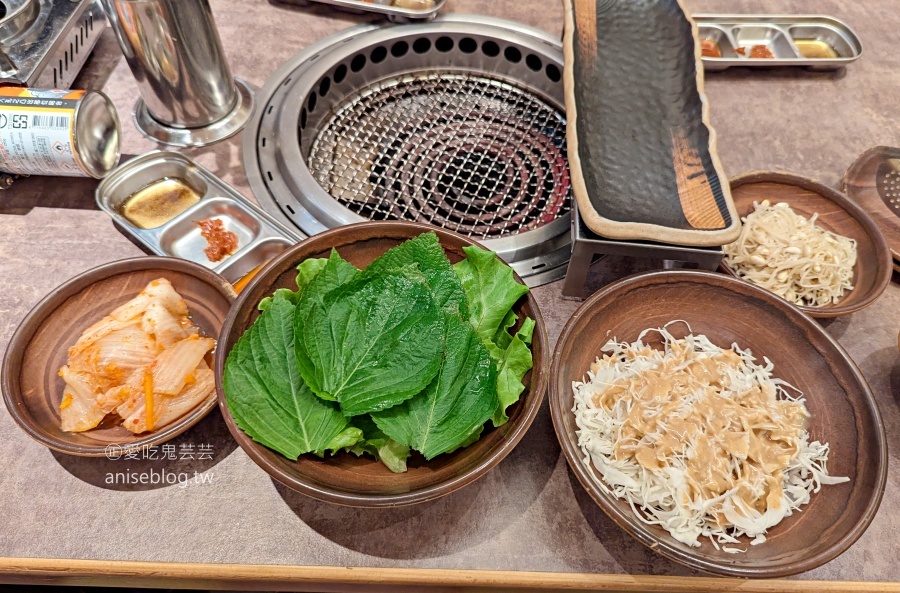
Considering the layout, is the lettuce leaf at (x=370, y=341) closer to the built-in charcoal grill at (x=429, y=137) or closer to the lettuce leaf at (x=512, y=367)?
the lettuce leaf at (x=512, y=367)

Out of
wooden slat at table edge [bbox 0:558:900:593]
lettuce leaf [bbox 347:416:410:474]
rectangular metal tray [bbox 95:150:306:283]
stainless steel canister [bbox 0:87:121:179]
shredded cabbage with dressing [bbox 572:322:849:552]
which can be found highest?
stainless steel canister [bbox 0:87:121:179]

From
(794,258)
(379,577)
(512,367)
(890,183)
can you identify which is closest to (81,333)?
(379,577)

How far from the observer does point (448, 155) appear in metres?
2.48

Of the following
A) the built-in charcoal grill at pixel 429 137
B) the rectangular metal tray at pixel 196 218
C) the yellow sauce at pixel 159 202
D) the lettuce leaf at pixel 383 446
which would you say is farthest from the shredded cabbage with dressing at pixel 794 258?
the yellow sauce at pixel 159 202

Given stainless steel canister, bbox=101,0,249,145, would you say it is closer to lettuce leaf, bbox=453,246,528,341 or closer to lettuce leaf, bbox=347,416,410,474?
lettuce leaf, bbox=453,246,528,341

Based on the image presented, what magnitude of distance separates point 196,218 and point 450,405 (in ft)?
4.47

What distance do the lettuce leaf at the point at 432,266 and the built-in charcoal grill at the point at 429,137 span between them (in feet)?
1.89

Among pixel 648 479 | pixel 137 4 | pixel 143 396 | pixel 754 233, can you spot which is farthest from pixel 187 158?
pixel 754 233

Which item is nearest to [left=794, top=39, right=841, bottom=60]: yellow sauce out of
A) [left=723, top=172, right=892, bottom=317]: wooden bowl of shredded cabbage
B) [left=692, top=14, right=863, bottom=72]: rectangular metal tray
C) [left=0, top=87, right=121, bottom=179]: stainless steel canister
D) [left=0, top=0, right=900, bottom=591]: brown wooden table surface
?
[left=692, top=14, right=863, bottom=72]: rectangular metal tray

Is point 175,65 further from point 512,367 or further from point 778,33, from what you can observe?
point 778,33

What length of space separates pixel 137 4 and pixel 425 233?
135 cm

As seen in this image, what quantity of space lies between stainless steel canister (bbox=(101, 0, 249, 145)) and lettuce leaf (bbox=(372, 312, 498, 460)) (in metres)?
1.58

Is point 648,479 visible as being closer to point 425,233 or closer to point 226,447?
point 425,233

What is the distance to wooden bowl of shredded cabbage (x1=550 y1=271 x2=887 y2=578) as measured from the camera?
53.9 inches
